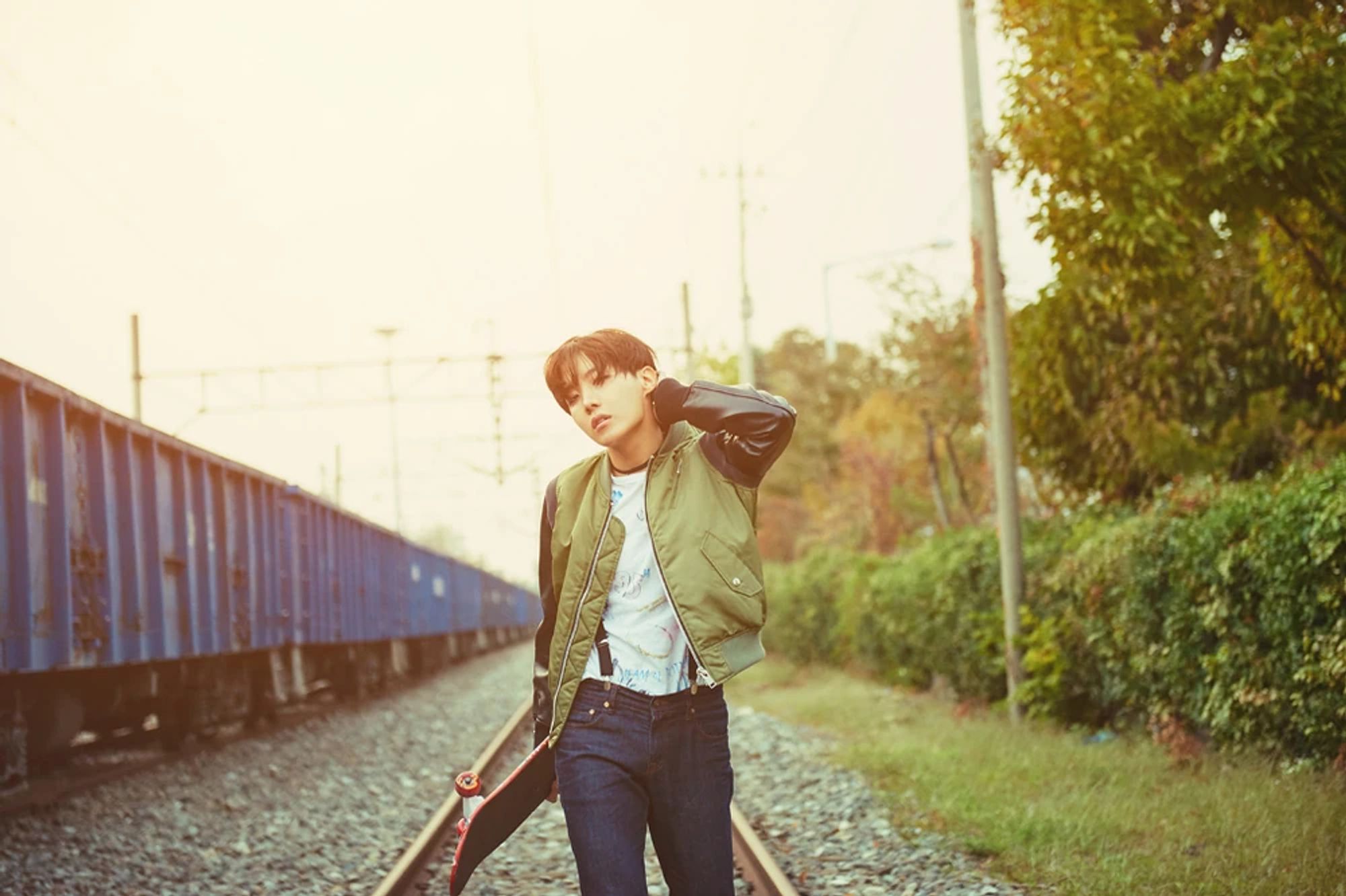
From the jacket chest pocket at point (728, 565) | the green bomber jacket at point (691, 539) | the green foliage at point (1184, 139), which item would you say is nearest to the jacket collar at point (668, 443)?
the green bomber jacket at point (691, 539)

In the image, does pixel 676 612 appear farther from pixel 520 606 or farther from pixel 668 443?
pixel 520 606

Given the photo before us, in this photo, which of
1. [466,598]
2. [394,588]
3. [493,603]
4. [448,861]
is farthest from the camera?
[493,603]

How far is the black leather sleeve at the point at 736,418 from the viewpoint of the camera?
315cm

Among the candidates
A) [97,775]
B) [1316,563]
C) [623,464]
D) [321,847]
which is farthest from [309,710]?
[623,464]

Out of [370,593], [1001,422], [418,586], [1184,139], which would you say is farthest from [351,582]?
[1184,139]

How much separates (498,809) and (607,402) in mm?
973

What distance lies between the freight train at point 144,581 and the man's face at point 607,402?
20.5ft

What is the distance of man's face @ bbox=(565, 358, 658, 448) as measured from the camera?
3.18m

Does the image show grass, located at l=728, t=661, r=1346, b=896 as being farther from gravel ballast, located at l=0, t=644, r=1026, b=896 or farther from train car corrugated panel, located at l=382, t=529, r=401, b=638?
train car corrugated panel, located at l=382, t=529, r=401, b=638

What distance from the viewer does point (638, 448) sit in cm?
327

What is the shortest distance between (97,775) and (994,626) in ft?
25.3

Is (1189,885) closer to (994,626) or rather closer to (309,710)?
(994,626)

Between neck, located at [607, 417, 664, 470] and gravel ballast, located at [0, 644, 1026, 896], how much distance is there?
129 inches

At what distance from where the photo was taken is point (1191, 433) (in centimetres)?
1533
